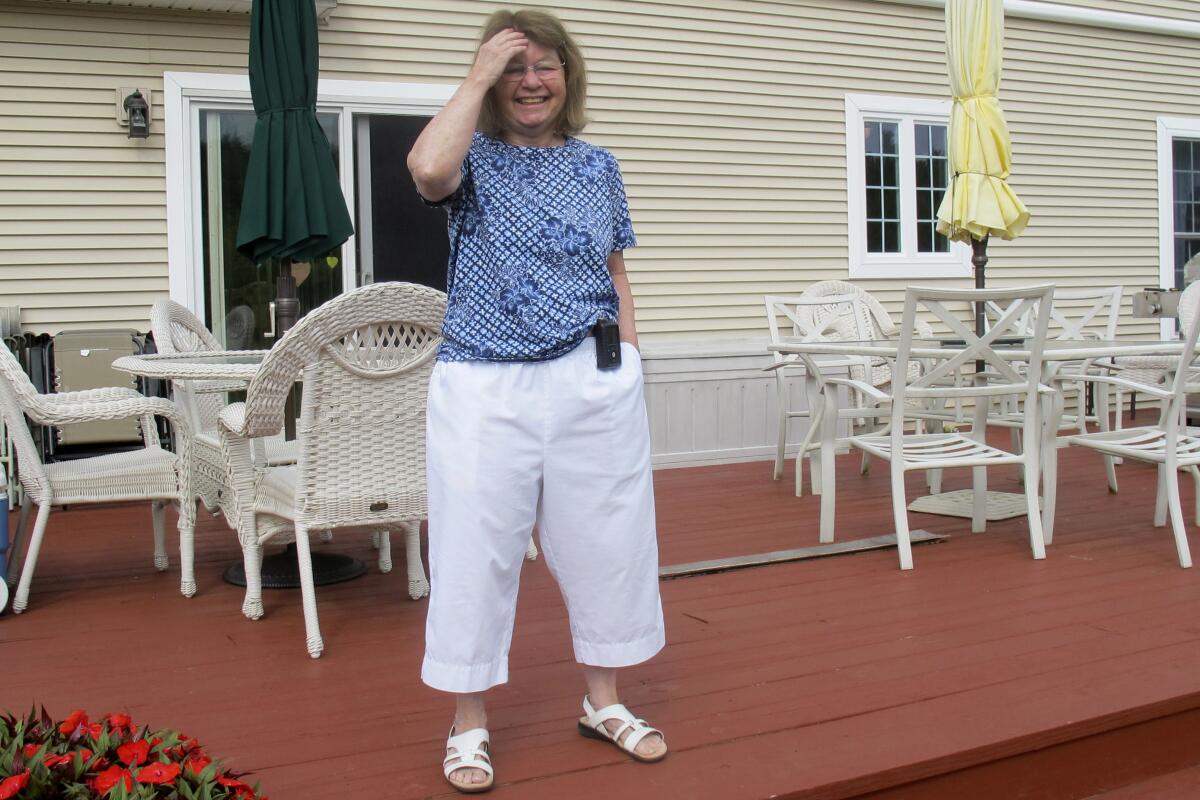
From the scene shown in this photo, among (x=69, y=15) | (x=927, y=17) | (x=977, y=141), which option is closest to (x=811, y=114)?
(x=927, y=17)

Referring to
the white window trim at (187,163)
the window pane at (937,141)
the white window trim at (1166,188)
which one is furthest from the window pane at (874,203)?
the white window trim at (187,163)

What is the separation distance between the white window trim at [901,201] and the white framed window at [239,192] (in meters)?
2.83

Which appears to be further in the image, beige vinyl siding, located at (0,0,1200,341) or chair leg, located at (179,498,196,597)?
beige vinyl siding, located at (0,0,1200,341)

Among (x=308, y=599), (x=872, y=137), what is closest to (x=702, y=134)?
(x=872, y=137)

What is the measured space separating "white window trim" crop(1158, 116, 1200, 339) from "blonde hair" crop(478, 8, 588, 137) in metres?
7.80

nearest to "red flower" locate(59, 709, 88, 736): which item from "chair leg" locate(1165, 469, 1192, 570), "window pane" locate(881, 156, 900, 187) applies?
"chair leg" locate(1165, 469, 1192, 570)

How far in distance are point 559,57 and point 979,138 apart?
10.6 feet

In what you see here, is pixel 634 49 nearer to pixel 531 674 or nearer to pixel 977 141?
pixel 977 141

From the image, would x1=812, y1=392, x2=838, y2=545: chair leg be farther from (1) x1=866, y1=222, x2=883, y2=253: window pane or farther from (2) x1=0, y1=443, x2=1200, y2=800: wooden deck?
(1) x1=866, y1=222, x2=883, y2=253: window pane

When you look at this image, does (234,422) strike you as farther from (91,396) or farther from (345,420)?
(91,396)

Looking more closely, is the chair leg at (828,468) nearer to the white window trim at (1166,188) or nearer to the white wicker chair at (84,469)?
the white wicker chair at (84,469)

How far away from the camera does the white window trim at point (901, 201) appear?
24.5 feet

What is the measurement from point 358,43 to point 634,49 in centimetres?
170

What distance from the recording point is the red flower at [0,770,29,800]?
1.62m
